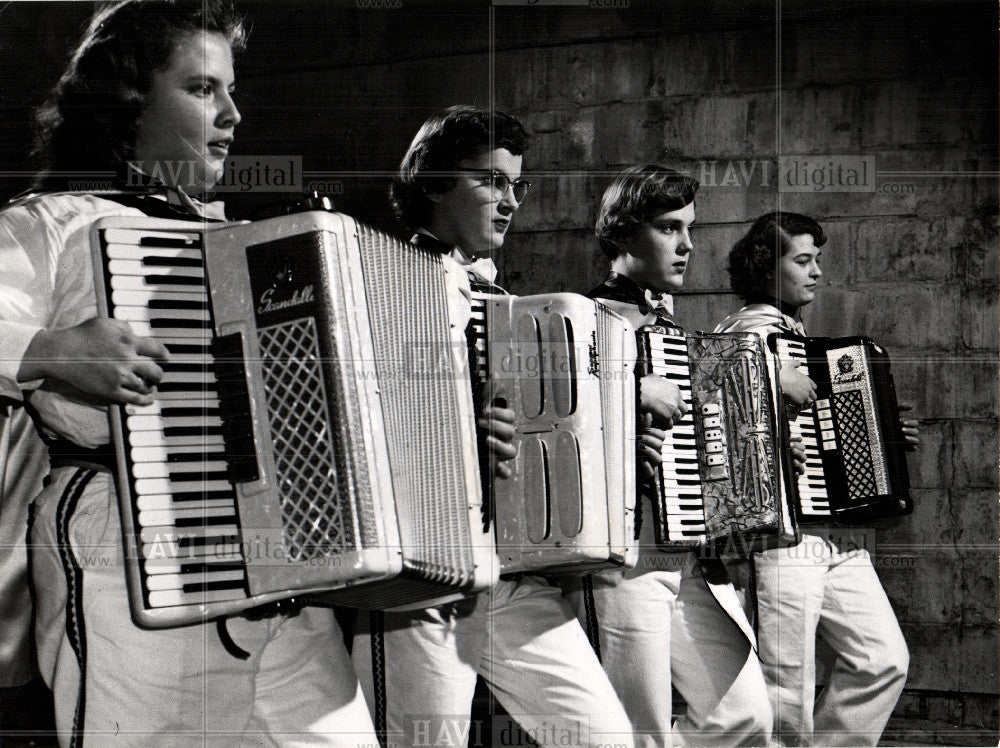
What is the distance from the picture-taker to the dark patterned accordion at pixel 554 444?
259 cm

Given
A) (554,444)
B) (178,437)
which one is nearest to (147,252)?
(178,437)

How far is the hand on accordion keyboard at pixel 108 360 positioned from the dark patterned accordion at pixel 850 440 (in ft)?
7.51

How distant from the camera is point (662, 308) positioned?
3328mm

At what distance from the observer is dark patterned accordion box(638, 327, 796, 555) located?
3.09 metres

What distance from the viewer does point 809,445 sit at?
3.66 meters

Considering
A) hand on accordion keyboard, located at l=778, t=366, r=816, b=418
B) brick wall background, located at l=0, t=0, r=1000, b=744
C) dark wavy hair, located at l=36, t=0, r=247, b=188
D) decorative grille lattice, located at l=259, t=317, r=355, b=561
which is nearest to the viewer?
decorative grille lattice, located at l=259, t=317, r=355, b=561

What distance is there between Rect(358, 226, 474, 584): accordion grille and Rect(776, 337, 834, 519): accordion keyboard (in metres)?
1.57

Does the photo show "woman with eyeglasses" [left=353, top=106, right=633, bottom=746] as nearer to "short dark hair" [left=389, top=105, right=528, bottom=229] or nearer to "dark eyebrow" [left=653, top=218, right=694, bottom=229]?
"short dark hair" [left=389, top=105, right=528, bottom=229]

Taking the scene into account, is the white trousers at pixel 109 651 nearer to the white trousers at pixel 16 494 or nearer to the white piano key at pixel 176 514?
the white trousers at pixel 16 494

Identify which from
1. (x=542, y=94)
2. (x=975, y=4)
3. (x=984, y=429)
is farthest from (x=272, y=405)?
(x=975, y=4)

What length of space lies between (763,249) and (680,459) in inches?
45.1

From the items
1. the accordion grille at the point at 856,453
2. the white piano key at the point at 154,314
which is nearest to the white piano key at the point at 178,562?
the white piano key at the point at 154,314

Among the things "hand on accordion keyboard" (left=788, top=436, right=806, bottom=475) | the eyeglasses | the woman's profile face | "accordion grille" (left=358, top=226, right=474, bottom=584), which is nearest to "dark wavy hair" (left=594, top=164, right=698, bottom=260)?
the eyeglasses

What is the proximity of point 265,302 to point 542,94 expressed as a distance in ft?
7.56
